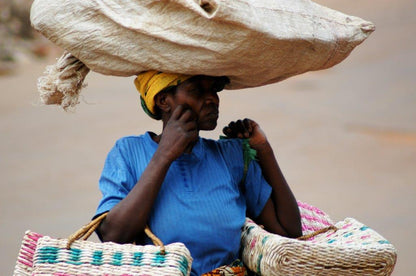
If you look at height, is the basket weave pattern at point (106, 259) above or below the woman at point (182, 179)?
below

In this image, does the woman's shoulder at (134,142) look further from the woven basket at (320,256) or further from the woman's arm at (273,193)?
the woven basket at (320,256)

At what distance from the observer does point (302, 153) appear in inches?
360

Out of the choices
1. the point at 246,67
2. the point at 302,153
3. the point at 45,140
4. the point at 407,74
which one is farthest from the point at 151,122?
the point at 246,67

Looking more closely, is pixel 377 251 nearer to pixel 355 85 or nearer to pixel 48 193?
pixel 48 193

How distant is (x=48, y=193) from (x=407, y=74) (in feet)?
17.0

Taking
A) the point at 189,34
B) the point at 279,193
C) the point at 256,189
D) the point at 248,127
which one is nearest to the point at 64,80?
the point at 189,34

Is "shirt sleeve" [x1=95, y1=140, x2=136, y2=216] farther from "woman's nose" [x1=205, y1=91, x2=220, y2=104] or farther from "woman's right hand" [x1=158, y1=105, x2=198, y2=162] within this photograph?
"woman's nose" [x1=205, y1=91, x2=220, y2=104]

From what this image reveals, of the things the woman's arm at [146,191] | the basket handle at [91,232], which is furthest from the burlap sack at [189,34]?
the basket handle at [91,232]

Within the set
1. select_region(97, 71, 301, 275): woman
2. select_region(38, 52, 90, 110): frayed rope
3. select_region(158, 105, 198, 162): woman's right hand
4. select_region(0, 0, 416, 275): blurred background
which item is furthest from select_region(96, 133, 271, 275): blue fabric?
select_region(0, 0, 416, 275): blurred background

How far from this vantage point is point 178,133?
10.4 feet

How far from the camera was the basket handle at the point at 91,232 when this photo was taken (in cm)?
294

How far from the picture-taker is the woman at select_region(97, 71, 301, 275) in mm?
3086

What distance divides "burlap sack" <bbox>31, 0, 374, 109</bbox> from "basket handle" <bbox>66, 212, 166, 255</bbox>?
1.91 ft

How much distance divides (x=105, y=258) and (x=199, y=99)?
72cm
